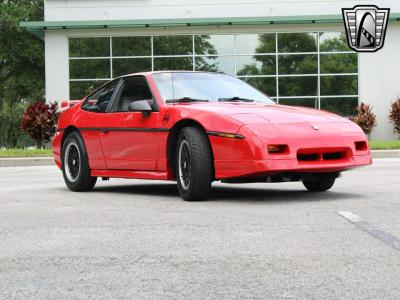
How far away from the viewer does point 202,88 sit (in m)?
9.66

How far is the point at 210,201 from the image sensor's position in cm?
880

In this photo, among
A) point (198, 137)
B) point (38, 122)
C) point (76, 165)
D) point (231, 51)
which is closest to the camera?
point (198, 137)

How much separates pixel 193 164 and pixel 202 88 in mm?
1498

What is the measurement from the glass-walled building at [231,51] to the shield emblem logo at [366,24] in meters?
0.34

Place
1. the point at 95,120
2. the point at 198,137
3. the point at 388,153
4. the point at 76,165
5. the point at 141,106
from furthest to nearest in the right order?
the point at 388,153 < the point at 76,165 < the point at 95,120 < the point at 141,106 < the point at 198,137

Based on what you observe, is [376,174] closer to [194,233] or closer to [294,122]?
[294,122]

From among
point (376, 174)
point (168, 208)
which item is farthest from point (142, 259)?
point (376, 174)

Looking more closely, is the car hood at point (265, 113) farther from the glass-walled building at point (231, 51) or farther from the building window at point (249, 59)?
the building window at point (249, 59)

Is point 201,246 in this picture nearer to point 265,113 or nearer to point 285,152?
point 285,152

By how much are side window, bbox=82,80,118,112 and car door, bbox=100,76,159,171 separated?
19 cm

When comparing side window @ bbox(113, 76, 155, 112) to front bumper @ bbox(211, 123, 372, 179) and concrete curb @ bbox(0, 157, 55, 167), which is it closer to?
front bumper @ bbox(211, 123, 372, 179)

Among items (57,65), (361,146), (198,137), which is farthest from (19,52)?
(361,146)

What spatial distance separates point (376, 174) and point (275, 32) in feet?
60.2

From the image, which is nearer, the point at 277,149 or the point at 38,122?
the point at 277,149
